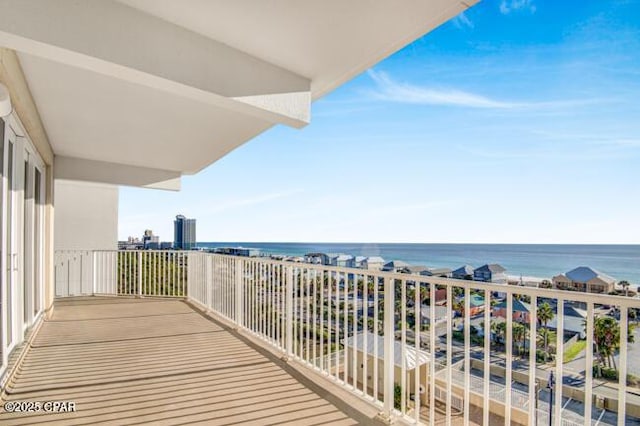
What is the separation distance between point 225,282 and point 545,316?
14.2 ft

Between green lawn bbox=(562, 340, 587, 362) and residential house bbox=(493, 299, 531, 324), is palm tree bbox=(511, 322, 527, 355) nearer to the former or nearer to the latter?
residential house bbox=(493, 299, 531, 324)

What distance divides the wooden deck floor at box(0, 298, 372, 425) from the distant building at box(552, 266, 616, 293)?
1.50m

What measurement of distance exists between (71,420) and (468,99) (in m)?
24.8

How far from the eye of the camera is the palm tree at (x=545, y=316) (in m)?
1.72

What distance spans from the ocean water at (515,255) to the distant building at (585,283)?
21.2 m

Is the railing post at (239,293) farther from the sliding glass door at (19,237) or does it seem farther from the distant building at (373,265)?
the sliding glass door at (19,237)

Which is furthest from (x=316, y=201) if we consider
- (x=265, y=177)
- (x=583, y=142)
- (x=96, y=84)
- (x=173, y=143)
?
(x=96, y=84)

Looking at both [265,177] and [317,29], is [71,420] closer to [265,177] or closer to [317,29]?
[317,29]

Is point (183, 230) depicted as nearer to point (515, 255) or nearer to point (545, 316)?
point (545, 316)

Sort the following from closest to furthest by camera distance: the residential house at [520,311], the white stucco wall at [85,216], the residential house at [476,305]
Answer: the residential house at [520,311], the residential house at [476,305], the white stucco wall at [85,216]

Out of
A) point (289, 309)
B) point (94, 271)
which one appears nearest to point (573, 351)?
point (289, 309)

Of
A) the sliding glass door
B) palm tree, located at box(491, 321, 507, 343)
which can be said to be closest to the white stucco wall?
the sliding glass door

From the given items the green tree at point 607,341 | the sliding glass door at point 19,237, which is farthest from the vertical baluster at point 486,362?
the sliding glass door at point 19,237

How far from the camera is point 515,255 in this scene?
26953 mm
